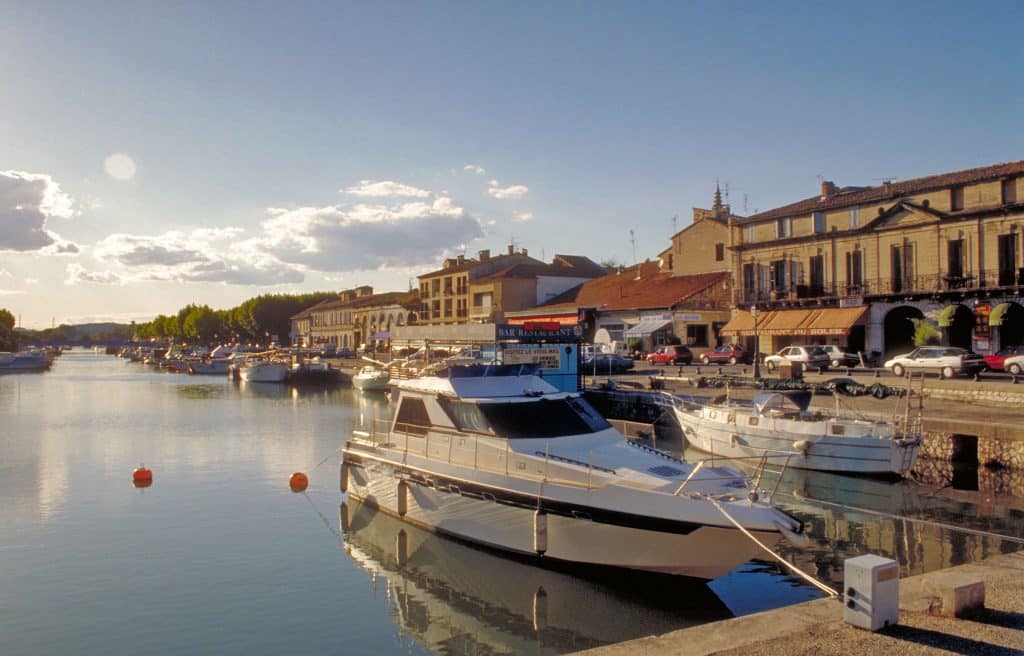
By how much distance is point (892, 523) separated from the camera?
17.7 meters

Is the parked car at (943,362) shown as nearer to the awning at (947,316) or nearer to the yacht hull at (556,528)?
the awning at (947,316)

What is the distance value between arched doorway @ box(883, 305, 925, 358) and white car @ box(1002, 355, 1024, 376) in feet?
33.7

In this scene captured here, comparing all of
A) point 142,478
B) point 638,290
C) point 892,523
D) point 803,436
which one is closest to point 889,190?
point 638,290

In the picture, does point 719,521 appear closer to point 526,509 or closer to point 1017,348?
point 526,509

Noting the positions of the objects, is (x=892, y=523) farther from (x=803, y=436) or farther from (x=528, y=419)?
(x=528, y=419)

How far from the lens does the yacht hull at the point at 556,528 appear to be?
12.2 m

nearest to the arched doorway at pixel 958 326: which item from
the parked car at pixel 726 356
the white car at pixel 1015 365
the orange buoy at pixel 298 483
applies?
the white car at pixel 1015 365

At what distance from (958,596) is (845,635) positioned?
1.37m

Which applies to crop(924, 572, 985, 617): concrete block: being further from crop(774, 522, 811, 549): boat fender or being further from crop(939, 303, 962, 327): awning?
crop(939, 303, 962, 327): awning

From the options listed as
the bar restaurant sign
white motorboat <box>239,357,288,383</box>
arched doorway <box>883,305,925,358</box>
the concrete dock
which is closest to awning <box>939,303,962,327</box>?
arched doorway <box>883,305,925,358</box>

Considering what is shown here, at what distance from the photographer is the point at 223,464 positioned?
88.2ft

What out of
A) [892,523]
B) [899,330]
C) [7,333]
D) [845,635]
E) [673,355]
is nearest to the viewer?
[845,635]

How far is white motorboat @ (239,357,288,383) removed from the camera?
7344 centimetres

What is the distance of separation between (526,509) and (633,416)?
2072 cm
